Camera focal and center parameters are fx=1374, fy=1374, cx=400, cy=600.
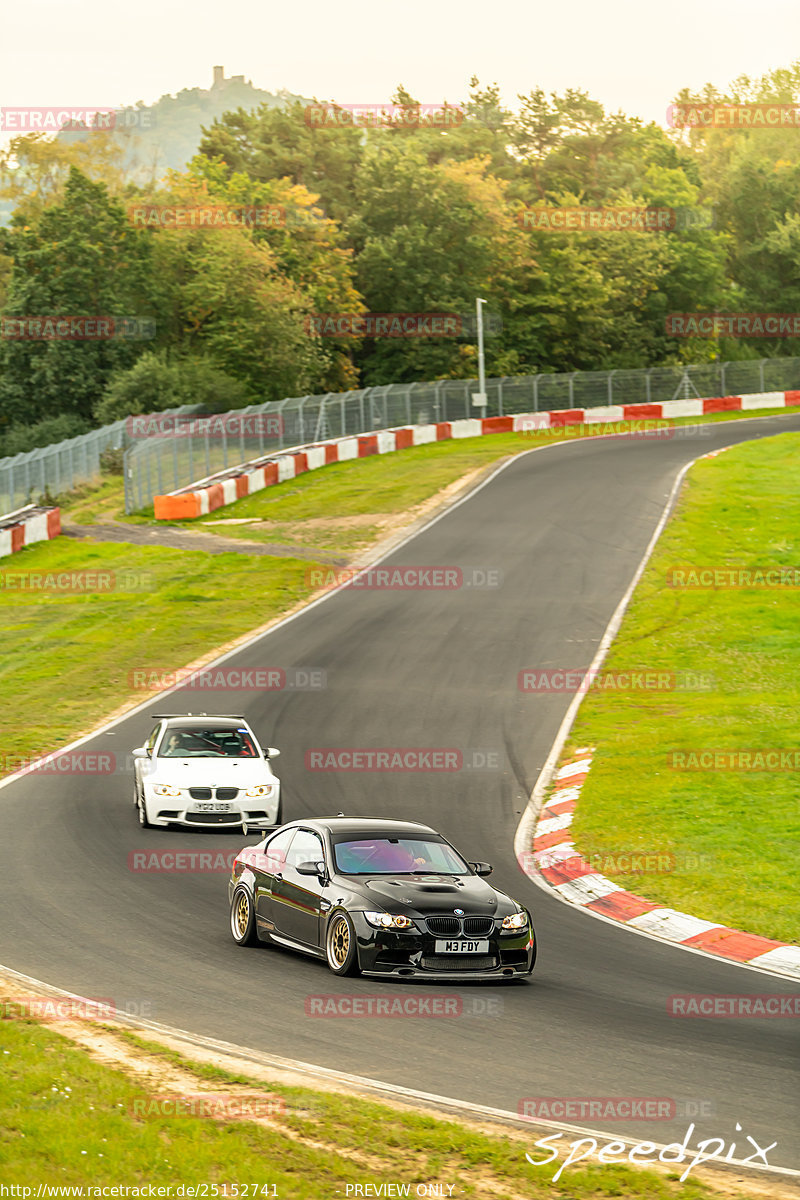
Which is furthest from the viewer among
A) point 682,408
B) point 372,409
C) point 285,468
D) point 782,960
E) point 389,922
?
point 682,408

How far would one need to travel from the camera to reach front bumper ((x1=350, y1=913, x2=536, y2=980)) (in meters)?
11.7

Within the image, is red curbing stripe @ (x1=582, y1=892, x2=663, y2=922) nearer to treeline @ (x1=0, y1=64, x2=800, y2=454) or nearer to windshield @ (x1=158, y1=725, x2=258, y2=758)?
windshield @ (x1=158, y1=725, x2=258, y2=758)

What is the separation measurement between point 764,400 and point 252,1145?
69.4 meters

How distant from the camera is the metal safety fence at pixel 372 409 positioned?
48.9 meters

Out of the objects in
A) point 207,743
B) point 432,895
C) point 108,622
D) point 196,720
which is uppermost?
point 196,720

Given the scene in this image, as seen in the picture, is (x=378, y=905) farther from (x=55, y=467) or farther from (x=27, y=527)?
(x=55, y=467)

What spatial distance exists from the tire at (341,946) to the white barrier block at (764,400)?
6325 centimetres

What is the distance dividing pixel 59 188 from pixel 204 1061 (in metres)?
113

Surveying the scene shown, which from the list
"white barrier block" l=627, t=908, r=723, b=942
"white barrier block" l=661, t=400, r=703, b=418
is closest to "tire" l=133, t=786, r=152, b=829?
"white barrier block" l=627, t=908, r=723, b=942

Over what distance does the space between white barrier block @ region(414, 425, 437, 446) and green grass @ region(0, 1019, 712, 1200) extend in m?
52.7

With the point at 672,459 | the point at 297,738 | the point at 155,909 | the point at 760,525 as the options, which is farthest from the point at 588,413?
the point at 155,909

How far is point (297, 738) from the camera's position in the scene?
22609mm

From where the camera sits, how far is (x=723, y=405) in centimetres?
7094

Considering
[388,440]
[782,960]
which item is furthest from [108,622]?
[388,440]
